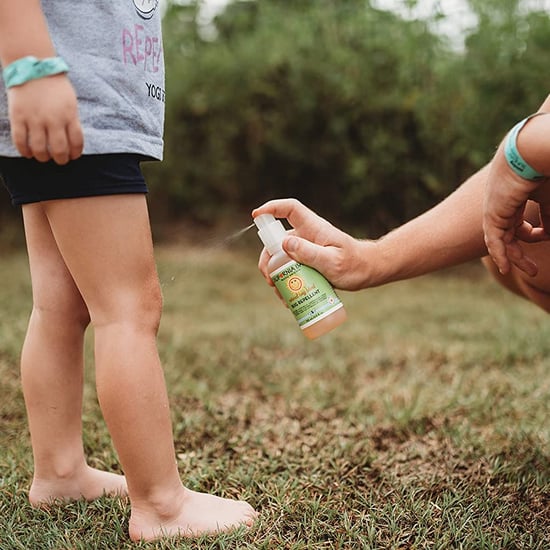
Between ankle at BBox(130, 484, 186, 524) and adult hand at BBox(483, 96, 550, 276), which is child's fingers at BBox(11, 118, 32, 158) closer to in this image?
ankle at BBox(130, 484, 186, 524)

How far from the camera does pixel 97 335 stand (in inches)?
54.3

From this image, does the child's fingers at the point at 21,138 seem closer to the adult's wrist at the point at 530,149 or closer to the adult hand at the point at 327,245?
the adult hand at the point at 327,245

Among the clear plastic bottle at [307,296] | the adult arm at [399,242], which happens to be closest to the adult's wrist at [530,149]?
the adult arm at [399,242]

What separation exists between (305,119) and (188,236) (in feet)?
4.67

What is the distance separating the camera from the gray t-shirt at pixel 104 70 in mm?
1267

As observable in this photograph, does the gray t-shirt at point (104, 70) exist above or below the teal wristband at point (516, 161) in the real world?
above

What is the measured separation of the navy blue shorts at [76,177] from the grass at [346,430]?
2.04 feet

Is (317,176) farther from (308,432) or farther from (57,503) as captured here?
Answer: (57,503)

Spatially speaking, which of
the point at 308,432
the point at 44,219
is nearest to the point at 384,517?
the point at 308,432

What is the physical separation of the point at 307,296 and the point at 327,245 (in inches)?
6.0

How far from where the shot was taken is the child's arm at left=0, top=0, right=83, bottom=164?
117 cm

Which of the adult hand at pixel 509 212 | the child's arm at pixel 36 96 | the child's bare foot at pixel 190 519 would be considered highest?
the child's arm at pixel 36 96

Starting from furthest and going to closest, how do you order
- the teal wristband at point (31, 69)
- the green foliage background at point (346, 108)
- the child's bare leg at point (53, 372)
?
the green foliage background at point (346, 108)
the child's bare leg at point (53, 372)
the teal wristband at point (31, 69)

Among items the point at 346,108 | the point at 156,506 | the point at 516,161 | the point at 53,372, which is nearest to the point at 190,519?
the point at 156,506
